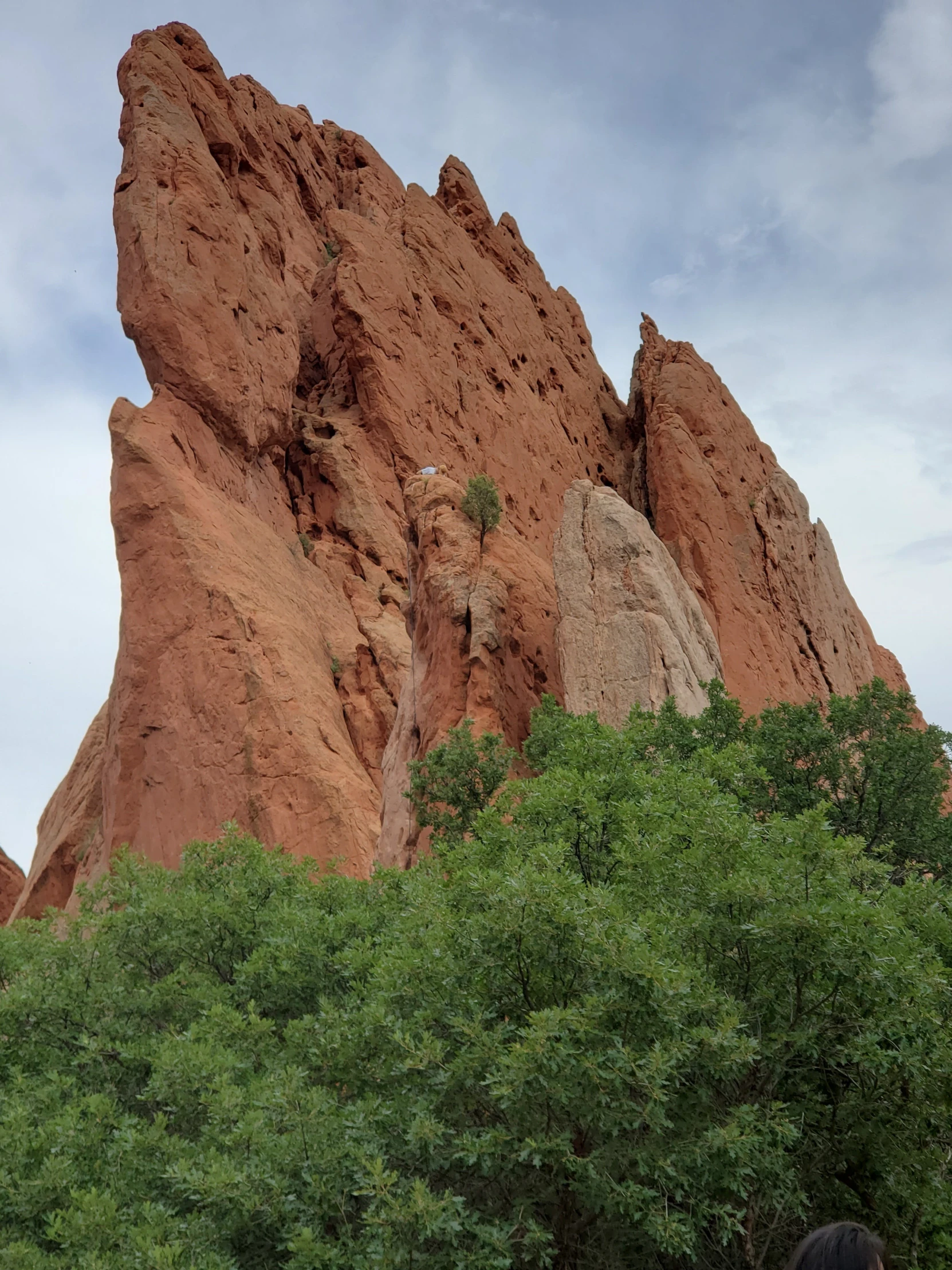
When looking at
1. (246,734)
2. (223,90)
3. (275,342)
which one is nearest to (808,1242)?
(246,734)

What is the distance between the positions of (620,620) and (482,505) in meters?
4.65

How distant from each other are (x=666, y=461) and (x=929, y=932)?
28.2m

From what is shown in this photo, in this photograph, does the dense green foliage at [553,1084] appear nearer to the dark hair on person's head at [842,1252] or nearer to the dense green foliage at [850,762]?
the dark hair on person's head at [842,1252]

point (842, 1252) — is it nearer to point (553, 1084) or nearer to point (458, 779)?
point (553, 1084)

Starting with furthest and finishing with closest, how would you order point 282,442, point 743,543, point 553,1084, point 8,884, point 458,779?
1. point 8,884
2. point 282,442
3. point 743,543
4. point 458,779
5. point 553,1084

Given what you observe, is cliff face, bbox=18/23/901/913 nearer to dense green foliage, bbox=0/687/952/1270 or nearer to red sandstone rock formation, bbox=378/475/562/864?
red sandstone rock formation, bbox=378/475/562/864

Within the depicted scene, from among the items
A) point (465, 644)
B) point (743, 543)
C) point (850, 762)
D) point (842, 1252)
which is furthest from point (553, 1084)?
point (743, 543)

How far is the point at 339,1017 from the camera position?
9.74 metres

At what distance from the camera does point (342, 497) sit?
121ft

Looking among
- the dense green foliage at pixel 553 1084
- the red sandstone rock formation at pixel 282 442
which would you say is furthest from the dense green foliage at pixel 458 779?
the dense green foliage at pixel 553 1084

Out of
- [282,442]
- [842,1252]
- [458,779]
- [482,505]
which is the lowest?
[842,1252]

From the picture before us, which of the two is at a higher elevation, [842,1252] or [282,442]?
[282,442]

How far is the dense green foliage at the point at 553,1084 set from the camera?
25.3ft

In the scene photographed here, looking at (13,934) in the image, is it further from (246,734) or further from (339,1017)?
(246,734)
